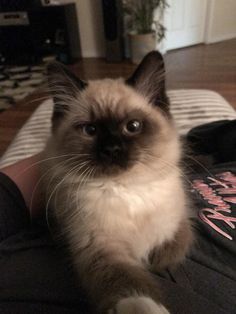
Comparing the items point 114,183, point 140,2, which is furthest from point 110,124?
point 140,2

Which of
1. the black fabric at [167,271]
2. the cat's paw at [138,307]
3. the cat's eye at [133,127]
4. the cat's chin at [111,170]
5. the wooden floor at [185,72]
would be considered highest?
the cat's eye at [133,127]

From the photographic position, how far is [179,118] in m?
1.56

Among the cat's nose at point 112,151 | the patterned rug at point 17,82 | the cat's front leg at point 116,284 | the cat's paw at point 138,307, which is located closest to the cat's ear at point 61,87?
the cat's nose at point 112,151

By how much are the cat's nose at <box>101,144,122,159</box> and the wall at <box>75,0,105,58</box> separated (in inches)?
160

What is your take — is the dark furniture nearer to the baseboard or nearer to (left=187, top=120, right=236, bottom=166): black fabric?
the baseboard

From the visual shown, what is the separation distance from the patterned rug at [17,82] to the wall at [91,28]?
87 centimetres

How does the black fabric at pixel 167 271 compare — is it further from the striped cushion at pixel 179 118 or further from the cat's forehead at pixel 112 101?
the striped cushion at pixel 179 118

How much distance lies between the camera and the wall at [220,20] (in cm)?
470

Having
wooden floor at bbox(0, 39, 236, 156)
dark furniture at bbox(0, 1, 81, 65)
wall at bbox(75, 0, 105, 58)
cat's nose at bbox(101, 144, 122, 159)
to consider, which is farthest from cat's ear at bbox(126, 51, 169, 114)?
wall at bbox(75, 0, 105, 58)

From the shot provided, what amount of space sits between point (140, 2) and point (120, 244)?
3.79 m

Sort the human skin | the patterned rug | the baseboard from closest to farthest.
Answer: the human skin
the patterned rug
the baseboard

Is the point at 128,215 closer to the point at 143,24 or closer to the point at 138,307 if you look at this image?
the point at 138,307

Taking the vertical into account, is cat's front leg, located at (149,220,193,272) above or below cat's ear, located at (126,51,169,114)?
below

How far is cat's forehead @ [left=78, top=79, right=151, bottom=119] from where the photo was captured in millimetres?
878
